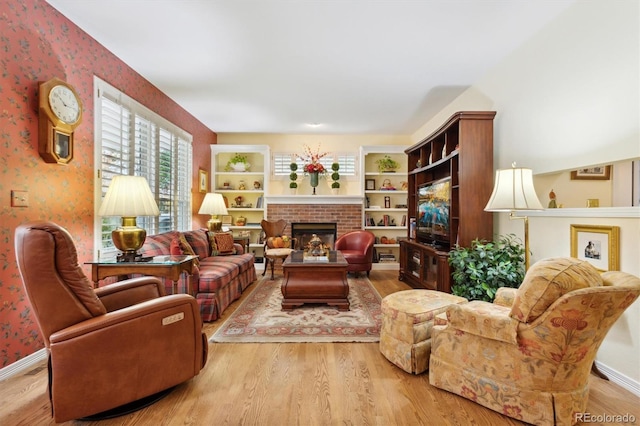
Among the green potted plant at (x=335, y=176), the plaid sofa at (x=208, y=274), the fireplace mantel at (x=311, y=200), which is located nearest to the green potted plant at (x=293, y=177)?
the fireplace mantel at (x=311, y=200)

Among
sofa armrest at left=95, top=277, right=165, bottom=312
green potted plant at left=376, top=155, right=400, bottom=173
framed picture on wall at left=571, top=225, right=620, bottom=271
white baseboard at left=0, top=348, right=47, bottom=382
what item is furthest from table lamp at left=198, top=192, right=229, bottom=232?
framed picture on wall at left=571, top=225, right=620, bottom=271

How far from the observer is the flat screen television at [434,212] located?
3580mm

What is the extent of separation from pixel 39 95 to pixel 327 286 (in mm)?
2908

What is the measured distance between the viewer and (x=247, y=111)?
4730mm

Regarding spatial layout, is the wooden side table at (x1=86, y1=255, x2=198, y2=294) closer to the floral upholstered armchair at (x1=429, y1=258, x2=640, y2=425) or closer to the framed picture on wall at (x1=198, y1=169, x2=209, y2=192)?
the floral upholstered armchair at (x1=429, y1=258, x2=640, y2=425)

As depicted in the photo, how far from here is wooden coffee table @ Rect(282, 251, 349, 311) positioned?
3.33 m

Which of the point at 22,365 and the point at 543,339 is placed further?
the point at 22,365

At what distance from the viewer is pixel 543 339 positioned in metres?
1.50

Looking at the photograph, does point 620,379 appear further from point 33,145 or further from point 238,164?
point 238,164

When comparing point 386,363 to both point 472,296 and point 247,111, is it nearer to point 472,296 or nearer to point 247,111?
point 472,296

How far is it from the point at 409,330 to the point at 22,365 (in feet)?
8.76

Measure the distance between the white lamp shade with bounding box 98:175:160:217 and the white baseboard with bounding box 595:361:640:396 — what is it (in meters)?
3.53

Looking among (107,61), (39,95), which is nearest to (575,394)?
(39,95)

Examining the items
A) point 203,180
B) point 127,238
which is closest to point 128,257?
point 127,238
